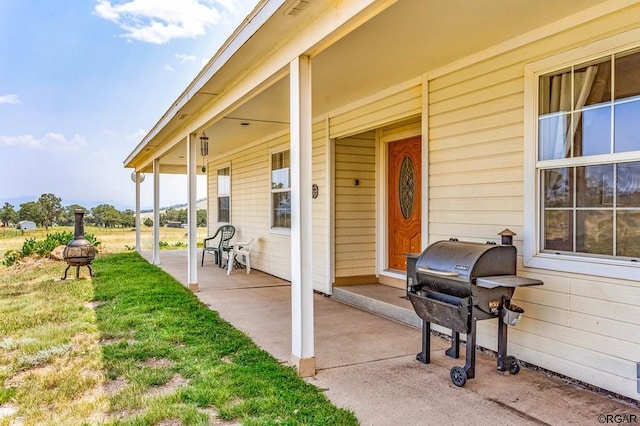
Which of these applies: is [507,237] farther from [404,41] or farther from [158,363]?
[158,363]

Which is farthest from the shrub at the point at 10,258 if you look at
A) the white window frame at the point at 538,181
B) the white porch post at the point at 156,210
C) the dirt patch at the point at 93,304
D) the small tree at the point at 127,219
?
the white window frame at the point at 538,181

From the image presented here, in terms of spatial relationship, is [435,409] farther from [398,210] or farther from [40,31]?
[40,31]

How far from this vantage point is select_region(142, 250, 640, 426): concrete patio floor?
102 inches

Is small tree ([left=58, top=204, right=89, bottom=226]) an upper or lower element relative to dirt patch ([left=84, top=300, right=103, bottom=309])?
upper

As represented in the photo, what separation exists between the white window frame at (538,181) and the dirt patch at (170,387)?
2.70m

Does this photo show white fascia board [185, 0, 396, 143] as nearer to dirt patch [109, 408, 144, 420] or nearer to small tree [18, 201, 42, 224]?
dirt patch [109, 408, 144, 420]

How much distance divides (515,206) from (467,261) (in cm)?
87

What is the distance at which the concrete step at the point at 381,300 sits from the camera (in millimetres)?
4602

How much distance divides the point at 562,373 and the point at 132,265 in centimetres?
836

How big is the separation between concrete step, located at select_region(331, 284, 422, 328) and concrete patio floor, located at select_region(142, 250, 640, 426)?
0.33 ft

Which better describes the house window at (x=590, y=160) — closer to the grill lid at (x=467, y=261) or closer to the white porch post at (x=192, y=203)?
the grill lid at (x=467, y=261)

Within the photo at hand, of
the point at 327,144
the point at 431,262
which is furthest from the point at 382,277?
the point at 431,262

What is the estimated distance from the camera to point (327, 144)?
6.16 m

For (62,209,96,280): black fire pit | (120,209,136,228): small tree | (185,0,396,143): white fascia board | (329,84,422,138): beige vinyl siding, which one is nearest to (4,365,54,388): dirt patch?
(185,0,396,143): white fascia board
